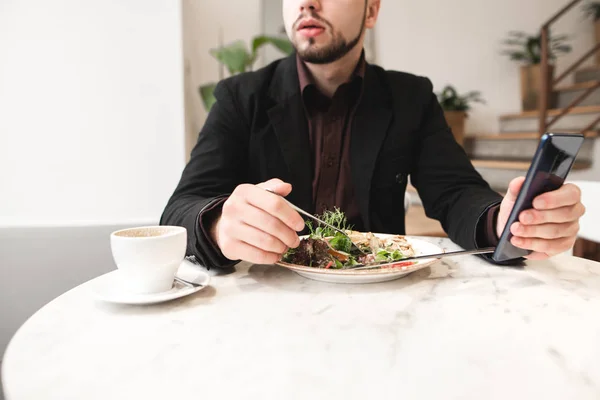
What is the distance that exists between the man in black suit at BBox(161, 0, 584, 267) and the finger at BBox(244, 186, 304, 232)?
0.49m

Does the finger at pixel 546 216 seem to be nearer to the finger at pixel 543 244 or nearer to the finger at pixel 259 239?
the finger at pixel 543 244

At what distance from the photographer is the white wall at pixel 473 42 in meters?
5.39

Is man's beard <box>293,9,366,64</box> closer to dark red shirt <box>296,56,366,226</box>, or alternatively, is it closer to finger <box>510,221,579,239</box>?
dark red shirt <box>296,56,366,226</box>

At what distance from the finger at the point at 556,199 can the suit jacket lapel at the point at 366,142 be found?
0.68 meters

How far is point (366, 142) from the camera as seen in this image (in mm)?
1352

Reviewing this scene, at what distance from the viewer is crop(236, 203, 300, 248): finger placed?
2.22 feet

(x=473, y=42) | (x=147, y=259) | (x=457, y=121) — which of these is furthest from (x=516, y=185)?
(x=473, y=42)

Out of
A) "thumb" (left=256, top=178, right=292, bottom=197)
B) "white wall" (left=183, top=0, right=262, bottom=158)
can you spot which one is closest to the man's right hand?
"thumb" (left=256, top=178, right=292, bottom=197)

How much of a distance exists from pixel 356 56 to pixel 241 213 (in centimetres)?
96

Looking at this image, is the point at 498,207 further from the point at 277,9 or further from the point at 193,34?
the point at 277,9

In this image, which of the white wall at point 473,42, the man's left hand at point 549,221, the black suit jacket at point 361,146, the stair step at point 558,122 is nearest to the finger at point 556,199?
the man's left hand at point 549,221

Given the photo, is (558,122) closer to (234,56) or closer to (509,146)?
(509,146)

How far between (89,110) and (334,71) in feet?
4.47

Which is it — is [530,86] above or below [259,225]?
above
